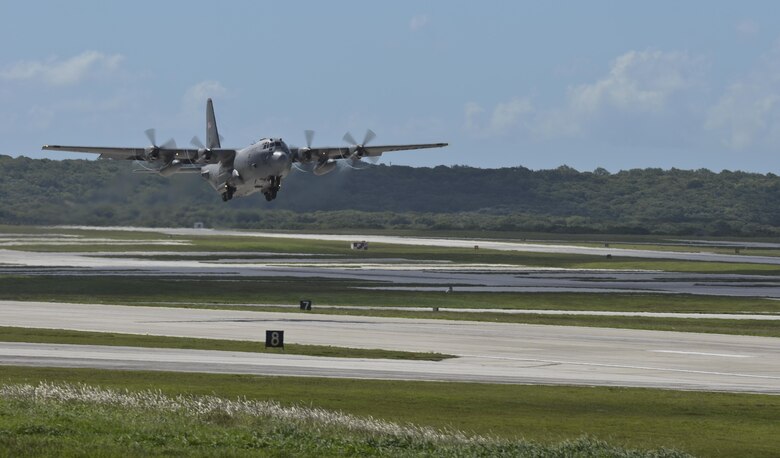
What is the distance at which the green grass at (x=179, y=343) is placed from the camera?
54000 millimetres

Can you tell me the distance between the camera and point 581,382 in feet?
146

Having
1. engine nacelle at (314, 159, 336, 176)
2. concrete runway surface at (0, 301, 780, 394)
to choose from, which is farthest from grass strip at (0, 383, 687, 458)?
engine nacelle at (314, 159, 336, 176)

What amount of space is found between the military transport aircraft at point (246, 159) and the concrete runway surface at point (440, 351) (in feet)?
81.4

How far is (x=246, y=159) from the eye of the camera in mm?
101750

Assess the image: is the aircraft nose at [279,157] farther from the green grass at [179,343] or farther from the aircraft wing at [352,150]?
the green grass at [179,343]

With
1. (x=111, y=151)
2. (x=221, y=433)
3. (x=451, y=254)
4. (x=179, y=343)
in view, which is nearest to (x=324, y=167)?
(x=111, y=151)

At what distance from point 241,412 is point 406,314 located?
152 feet

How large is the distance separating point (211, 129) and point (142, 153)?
22.2 meters

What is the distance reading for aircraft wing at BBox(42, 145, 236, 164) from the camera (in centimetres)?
10422

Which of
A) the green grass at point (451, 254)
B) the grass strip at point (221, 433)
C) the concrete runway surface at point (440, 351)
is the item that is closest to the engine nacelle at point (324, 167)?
the concrete runway surface at point (440, 351)

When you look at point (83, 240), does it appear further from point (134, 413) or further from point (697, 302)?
point (134, 413)

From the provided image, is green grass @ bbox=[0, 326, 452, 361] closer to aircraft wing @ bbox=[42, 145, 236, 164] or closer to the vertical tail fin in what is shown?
aircraft wing @ bbox=[42, 145, 236, 164]

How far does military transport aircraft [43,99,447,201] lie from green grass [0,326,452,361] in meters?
40.1

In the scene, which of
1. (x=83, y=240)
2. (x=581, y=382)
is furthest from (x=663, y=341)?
(x=83, y=240)
